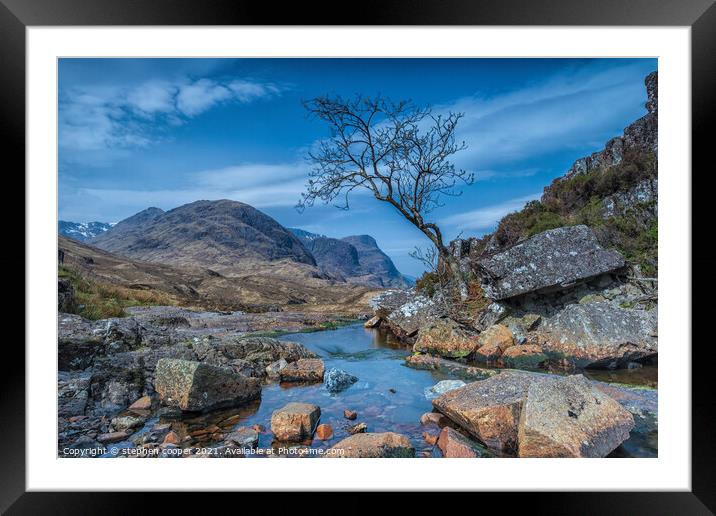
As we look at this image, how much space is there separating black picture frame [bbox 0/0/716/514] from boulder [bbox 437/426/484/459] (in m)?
0.34

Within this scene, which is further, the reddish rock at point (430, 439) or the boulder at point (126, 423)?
the boulder at point (126, 423)

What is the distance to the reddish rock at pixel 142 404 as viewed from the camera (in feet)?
13.1

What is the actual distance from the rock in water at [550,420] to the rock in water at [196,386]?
2.60m

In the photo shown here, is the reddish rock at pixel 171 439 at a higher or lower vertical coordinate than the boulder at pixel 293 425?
lower

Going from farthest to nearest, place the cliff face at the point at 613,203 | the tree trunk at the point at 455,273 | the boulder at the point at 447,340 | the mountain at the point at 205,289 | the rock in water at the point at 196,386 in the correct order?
the mountain at the point at 205,289
the tree trunk at the point at 455,273
the cliff face at the point at 613,203
the boulder at the point at 447,340
the rock in water at the point at 196,386

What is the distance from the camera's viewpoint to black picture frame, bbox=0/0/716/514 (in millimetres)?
3000

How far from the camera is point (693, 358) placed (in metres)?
3.15

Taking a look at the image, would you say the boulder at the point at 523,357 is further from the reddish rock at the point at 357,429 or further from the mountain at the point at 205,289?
the mountain at the point at 205,289

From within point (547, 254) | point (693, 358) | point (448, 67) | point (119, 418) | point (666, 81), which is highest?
point (448, 67)

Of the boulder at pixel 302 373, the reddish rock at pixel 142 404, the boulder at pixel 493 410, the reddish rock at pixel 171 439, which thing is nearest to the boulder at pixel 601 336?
the boulder at pixel 493 410

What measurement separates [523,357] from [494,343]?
54 centimetres
